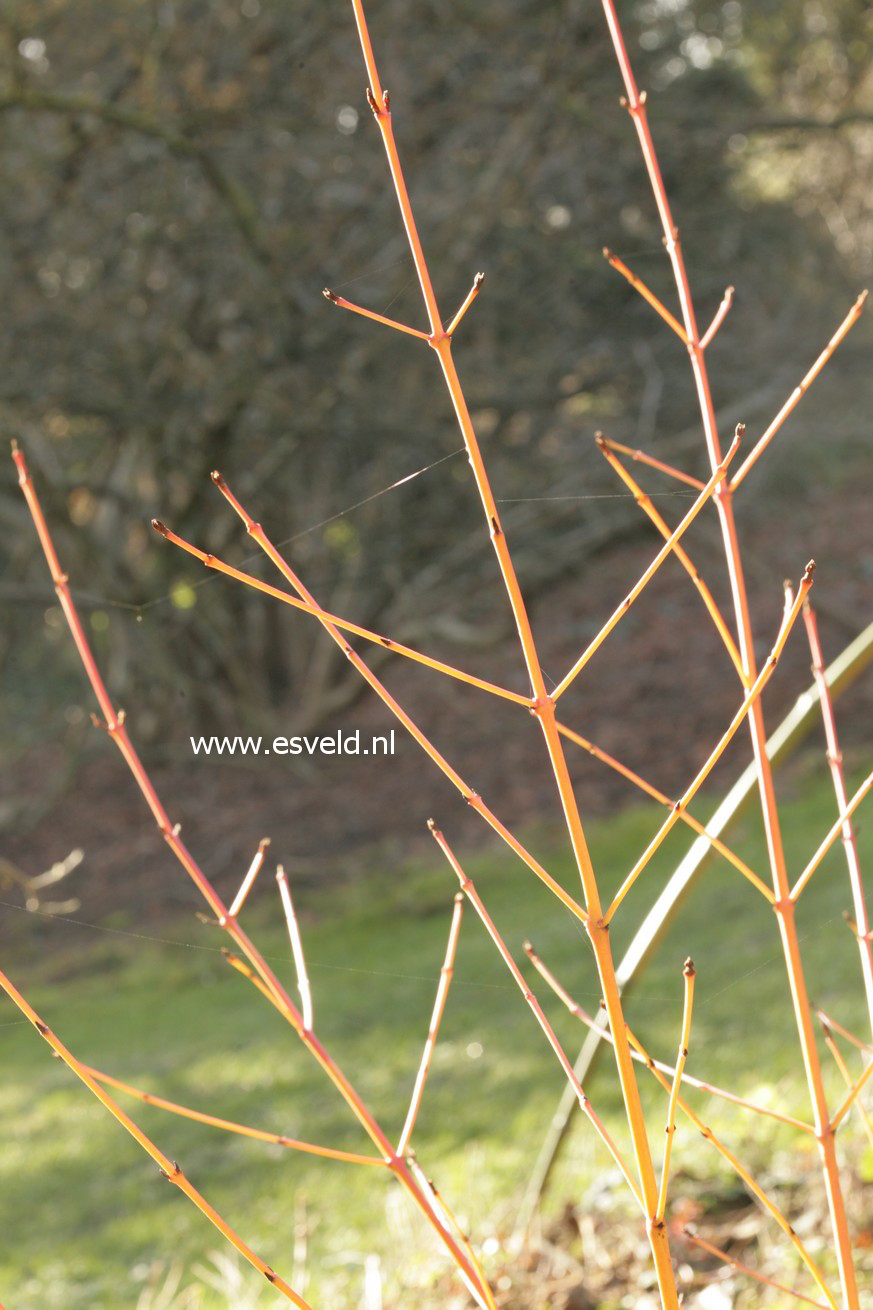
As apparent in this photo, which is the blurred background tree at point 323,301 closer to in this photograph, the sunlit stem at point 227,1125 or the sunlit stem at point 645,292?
the sunlit stem at point 645,292

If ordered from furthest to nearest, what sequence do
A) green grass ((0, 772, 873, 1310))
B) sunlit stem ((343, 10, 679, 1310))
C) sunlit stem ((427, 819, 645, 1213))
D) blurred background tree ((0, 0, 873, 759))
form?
blurred background tree ((0, 0, 873, 759)), green grass ((0, 772, 873, 1310)), sunlit stem ((427, 819, 645, 1213)), sunlit stem ((343, 10, 679, 1310))

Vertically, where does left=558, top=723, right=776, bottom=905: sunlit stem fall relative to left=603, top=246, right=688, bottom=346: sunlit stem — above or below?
below

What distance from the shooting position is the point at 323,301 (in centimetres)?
795

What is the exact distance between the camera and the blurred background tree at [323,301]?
7941mm

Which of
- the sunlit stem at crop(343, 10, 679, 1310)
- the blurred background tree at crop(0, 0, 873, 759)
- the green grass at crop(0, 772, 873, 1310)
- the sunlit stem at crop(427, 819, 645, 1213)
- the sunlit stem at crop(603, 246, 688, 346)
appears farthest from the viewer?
the blurred background tree at crop(0, 0, 873, 759)

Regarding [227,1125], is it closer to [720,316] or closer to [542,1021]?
[542,1021]

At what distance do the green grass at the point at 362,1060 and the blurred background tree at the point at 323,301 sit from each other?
7.21ft

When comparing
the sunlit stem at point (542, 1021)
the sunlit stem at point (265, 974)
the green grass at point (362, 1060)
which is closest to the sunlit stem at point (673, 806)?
the sunlit stem at point (542, 1021)

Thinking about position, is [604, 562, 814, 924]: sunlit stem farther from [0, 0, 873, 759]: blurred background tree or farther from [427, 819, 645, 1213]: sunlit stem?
[0, 0, 873, 759]: blurred background tree

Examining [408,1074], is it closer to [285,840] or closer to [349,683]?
[285,840]

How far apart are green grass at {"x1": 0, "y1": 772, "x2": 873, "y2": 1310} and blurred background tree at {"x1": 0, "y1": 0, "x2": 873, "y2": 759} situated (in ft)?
7.21

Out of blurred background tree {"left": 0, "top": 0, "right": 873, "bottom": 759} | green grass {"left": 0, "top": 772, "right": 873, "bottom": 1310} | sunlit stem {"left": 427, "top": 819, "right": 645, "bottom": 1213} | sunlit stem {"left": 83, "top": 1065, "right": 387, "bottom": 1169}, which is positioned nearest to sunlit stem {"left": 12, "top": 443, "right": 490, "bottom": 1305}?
sunlit stem {"left": 83, "top": 1065, "right": 387, "bottom": 1169}

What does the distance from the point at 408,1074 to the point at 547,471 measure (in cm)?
448

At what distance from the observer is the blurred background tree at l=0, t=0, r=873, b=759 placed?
26.1 feet
